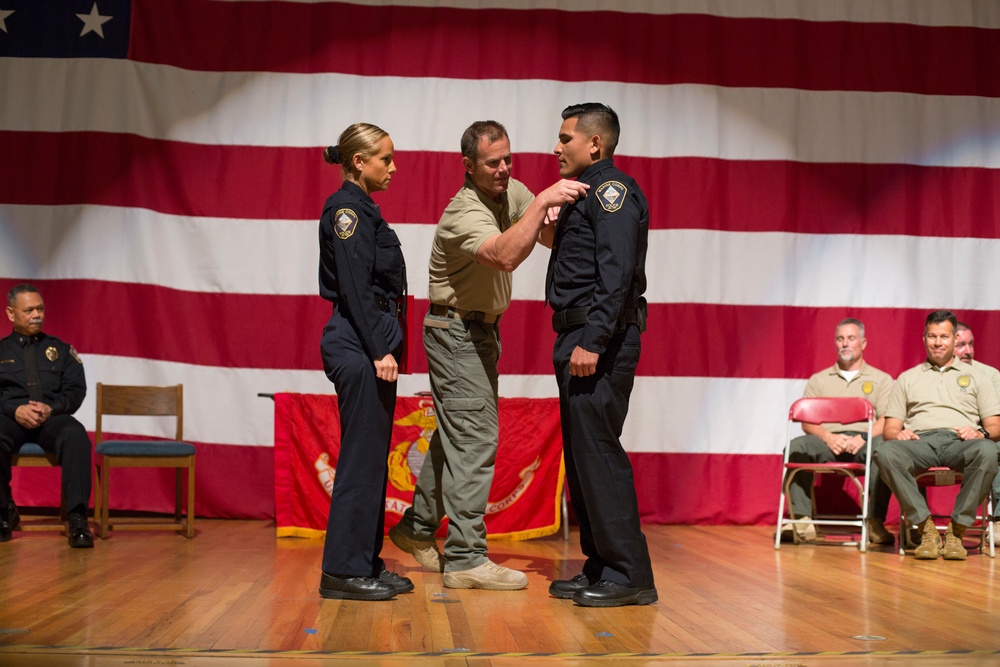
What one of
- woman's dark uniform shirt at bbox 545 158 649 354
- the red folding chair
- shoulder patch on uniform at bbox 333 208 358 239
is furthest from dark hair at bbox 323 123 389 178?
the red folding chair

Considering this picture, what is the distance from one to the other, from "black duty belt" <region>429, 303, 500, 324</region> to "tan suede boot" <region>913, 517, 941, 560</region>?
2594 mm

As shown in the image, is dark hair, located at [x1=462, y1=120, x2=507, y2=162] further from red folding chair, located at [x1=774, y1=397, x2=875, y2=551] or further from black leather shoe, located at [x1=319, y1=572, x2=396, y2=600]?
red folding chair, located at [x1=774, y1=397, x2=875, y2=551]

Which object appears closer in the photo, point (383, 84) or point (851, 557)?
point (851, 557)

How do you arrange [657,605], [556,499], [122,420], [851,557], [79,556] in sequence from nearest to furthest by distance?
[657,605] < [79,556] < [851,557] < [556,499] < [122,420]

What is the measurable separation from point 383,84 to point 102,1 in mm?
1730

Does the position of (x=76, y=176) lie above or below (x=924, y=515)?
above

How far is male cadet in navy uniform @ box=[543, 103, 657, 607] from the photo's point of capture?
11.5 feet

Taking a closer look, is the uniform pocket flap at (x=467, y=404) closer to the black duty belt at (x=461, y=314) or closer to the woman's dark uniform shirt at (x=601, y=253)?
the black duty belt at (x=461, y=314)

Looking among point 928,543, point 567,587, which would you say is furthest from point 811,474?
point 567,587

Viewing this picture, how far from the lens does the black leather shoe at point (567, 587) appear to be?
377 cm

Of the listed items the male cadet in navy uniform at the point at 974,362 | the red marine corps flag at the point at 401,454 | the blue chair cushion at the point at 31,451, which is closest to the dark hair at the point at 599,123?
the red marine corps flag at the point at 401,454

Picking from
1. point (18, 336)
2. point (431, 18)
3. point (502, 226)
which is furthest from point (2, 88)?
point (502, 226)

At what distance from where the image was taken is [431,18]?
6.31m

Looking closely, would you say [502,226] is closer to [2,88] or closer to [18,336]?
[18,336]
